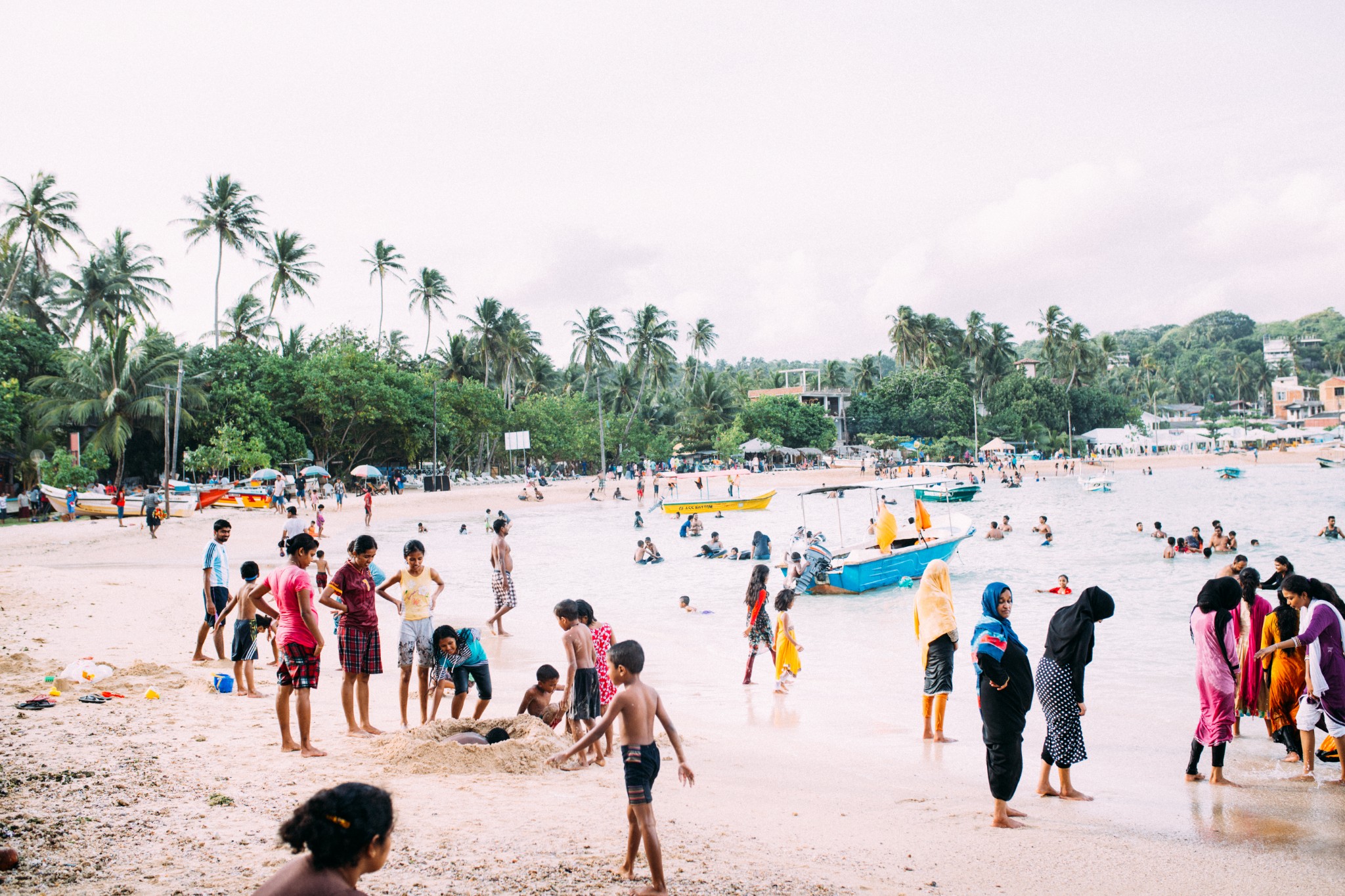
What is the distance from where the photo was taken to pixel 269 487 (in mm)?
39781

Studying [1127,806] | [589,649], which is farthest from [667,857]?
[1127,806]

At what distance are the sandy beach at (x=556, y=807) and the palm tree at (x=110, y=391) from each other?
32132 millimetres

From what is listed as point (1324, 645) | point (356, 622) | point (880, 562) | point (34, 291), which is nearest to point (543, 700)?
point (356, 622)

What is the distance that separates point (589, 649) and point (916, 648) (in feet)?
24.7

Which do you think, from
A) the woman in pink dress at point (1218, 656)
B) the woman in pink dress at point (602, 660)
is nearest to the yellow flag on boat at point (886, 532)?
the woman in pink dress at point (1218, 656)

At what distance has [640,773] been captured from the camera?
438cm

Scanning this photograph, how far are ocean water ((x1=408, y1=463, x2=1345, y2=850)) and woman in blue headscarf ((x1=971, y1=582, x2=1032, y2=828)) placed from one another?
868mm

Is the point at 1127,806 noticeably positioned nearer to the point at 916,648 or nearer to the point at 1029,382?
the point at 916,648

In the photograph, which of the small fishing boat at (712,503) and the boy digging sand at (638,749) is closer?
the boy digging sand at (638,749)

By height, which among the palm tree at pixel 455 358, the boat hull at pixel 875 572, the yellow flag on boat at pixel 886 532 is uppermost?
the palm tree at pixel 455 358

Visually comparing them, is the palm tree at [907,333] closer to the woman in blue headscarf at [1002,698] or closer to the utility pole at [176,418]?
the utility pole at [176,418]

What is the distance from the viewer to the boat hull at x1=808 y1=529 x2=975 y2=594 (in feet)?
57.6

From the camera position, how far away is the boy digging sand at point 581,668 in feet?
21.6

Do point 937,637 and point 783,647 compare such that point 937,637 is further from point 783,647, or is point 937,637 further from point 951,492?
point 951,492
